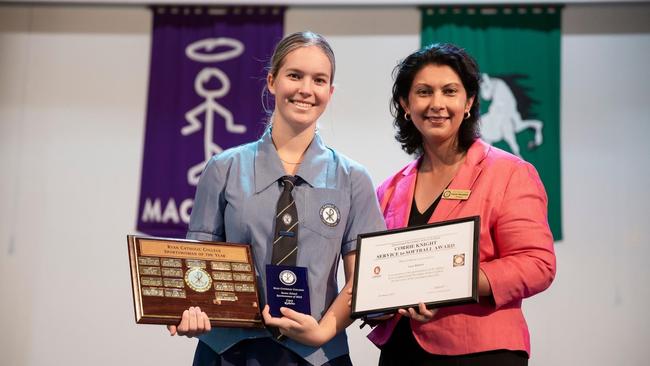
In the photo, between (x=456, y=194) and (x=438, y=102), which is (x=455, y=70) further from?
(x=456, y=194)

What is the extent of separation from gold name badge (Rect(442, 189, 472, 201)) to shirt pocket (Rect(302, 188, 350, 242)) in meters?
0.32

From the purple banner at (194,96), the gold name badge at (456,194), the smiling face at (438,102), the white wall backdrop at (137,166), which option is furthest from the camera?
the purple banner at (194,96)

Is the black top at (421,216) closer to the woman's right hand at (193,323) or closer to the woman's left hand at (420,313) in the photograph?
the woman's left hand at (420,313)

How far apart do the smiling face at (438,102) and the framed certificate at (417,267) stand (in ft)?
1.53

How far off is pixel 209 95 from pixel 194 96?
0.12 m

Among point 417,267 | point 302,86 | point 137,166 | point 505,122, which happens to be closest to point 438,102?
point 302,86

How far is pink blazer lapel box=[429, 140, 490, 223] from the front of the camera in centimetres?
227

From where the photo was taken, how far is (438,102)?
2.38 meters

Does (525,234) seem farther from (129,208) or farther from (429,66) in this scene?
(129,208)

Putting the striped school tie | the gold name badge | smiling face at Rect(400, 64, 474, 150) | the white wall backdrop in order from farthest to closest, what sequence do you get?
1. the white wall backdrop
2. smiling face at Rect(400, 64, 474, 150)
3. the gold name badge
4. the striped school tie

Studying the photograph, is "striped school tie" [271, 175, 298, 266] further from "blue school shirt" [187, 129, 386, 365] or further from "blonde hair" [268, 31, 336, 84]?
"blonde hair" [268, 31, 336, 84]

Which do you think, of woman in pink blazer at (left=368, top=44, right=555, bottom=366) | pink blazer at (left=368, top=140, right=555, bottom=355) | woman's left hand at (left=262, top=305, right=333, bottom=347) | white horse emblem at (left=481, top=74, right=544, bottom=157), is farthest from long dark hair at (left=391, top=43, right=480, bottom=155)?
white horse emblem at (left=481, top=74, right=544, bottom=157)

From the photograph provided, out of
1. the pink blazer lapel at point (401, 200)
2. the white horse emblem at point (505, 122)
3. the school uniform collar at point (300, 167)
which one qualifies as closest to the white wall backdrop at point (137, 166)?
the white horse emblem at point (505, 122)

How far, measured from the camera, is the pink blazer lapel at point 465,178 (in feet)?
7.45
